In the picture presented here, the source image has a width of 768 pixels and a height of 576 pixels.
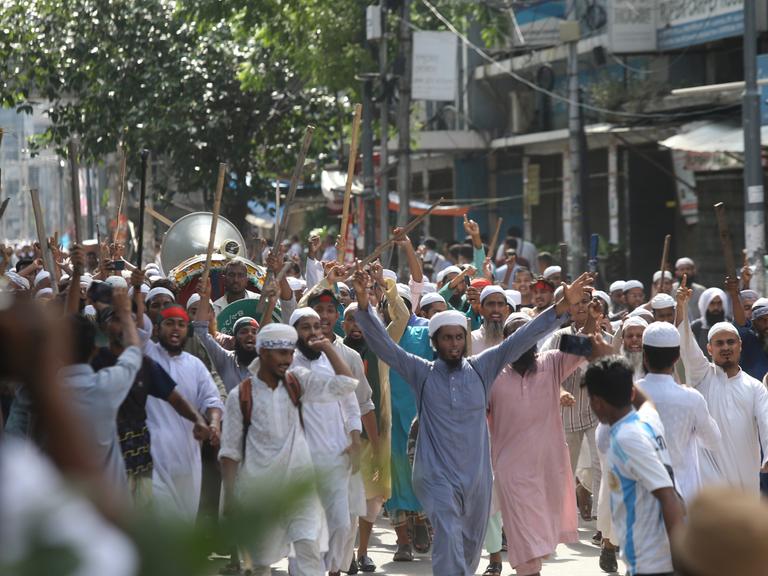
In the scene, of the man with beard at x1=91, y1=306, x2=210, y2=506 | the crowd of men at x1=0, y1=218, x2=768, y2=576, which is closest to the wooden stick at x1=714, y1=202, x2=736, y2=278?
the crowd of men at x1=0, y1=218, x2=768, y2=576

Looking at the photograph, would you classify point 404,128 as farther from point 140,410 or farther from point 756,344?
point 140,410

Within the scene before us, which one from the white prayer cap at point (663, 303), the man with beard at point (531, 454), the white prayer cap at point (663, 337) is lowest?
the man with beard at point (531, 454)

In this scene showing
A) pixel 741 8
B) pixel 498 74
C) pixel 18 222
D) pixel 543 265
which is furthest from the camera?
pixel 18 222

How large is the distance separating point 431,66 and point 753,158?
7013 mm

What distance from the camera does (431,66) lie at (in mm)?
21578

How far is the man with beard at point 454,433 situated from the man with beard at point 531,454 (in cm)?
49

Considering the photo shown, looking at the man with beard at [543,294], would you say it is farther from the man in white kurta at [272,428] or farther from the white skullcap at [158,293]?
the man in white kurta at [272,428]

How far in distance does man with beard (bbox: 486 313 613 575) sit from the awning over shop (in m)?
11.2

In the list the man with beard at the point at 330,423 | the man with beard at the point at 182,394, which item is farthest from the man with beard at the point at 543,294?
the man with beard at the point at 182,394

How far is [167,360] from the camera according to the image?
7.47 m

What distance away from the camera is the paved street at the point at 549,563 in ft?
28.7

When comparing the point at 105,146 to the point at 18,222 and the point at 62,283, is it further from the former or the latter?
the point at 18,222

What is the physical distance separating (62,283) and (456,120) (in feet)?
71.2

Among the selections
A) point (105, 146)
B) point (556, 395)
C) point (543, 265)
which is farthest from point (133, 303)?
point (105, 146)
